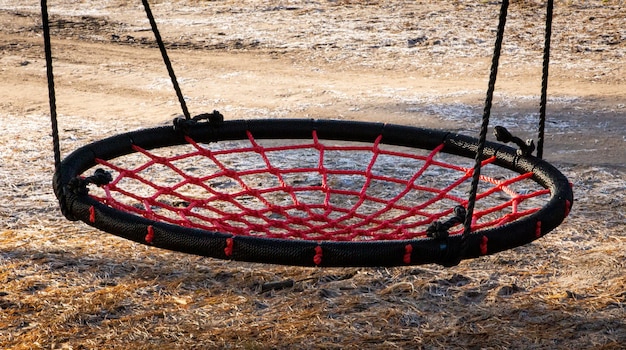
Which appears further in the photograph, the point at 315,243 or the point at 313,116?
the point at 313,116

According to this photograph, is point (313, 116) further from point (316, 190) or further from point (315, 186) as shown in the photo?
point (316, 190)

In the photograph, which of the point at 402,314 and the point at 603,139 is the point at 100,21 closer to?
the point at 603,139

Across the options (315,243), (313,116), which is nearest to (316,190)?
(315,243)

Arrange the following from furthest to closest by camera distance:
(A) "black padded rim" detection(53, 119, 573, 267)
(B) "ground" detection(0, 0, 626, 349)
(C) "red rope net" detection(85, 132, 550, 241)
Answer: (C) "red rope net" detection(85, 132, 550, 241), (B) "ground" detection(0, 0, 626, 349), (A) "black padded rim" detection(53, 119, 573, 267)

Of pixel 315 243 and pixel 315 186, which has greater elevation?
pixel 315 243

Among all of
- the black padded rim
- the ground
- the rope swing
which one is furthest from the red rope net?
the black padded rim

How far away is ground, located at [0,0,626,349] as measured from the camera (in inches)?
109

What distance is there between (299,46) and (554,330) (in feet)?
17.2

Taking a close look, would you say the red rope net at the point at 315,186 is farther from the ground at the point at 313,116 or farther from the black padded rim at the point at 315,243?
the black padded rim at the point at 315,243

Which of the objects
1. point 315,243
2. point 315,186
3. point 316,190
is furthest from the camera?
point 315,186

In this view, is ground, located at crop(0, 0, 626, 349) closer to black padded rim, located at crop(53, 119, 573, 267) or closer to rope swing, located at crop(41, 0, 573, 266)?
rope swing, located at crop(41, 0, 573, 266)

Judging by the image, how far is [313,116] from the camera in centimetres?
540

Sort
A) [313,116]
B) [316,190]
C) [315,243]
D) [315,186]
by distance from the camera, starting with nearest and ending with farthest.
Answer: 1. [315,243]
2. [316,190]
3. [315,186]
4. [313,116]

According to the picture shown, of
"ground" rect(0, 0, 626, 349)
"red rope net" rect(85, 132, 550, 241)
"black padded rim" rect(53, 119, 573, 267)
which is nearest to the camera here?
"black padded rim" rect(53, 119, 573, 267)
